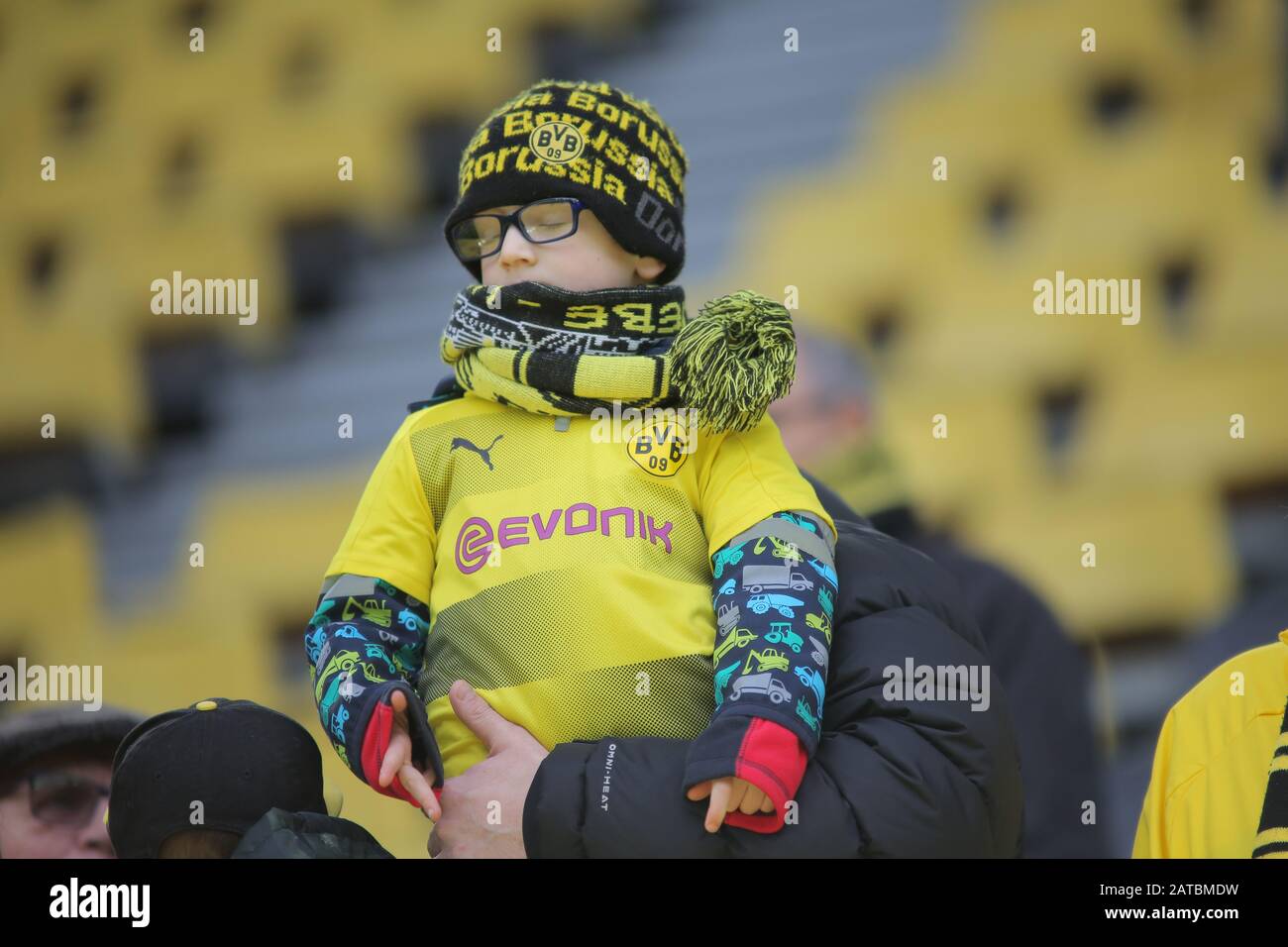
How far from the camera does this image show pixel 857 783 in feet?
2.85

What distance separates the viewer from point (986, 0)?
3.58 m

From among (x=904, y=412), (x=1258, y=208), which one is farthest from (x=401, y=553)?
(x=1258, y=208)

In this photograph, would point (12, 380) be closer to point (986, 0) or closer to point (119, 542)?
point (119, 542)

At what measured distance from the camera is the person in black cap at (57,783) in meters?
1.20

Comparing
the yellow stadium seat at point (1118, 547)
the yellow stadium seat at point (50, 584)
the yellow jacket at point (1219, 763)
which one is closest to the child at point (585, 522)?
the yellow jacket at point (1219, 763)

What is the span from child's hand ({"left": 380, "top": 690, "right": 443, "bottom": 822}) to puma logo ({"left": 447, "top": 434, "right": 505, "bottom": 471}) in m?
0.18

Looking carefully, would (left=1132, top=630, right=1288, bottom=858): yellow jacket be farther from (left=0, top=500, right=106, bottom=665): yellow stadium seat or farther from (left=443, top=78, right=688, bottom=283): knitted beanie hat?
(left=0, top=500, right=106, bottom=665): yellow stadium seat

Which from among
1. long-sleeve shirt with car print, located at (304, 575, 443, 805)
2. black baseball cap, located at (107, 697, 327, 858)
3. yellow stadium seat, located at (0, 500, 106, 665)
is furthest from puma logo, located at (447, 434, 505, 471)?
yellow stadium seat, located at (0, 500, 106, 665)

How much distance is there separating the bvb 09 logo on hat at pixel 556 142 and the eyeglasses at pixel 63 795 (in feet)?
2.04

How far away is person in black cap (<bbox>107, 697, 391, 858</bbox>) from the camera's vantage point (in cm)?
90

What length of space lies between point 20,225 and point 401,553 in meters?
3.27

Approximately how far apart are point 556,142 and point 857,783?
492 millimetres

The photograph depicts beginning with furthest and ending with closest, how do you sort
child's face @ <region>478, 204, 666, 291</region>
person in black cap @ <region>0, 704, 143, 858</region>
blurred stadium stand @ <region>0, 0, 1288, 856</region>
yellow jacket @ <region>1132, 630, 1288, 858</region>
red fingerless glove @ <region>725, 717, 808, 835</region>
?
blurred stadium stand @ <region>0, 0, 1288, 856</region>, person in black cap @ <region>0, 704, 143, 858</region>, child's face @ <region>478, 204, 666, 291</region>, yellow jacket @ <region>1132, 630, 1288, 858</region>, red fingerless glove @ <region>725, 717, 808, 835</region>

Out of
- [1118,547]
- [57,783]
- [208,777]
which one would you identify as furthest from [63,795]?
[1118,547]
